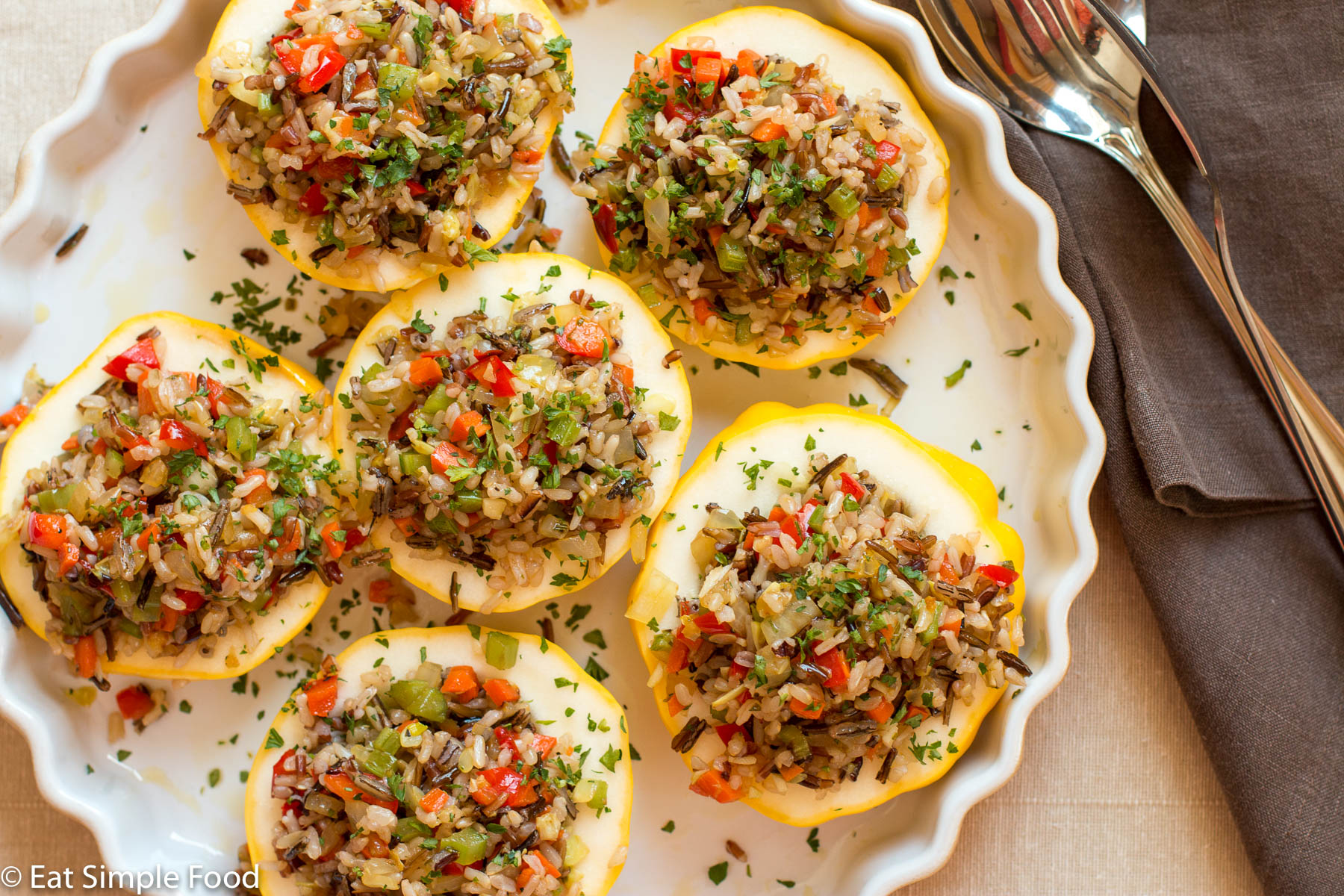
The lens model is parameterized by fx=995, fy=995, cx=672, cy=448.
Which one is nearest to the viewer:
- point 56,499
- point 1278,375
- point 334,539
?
point 56,499

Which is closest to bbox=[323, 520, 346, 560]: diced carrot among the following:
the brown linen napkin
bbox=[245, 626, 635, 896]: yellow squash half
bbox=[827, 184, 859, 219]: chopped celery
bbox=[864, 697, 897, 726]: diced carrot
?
bbox=[245, 626, 635, 896]: yellow squash half

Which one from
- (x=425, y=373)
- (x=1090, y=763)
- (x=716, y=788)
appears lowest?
(x=1090, y=763)

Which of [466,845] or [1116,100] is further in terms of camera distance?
[1116,100]

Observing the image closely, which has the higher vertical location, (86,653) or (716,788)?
(86,653)

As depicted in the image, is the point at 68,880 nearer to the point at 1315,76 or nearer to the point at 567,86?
the point at 567,86

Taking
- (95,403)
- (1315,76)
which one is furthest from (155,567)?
(1315,76)

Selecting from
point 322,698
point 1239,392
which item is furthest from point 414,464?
point 1239,392

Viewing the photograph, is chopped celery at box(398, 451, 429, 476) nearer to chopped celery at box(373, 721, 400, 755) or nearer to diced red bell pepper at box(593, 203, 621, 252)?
chopped celery at box(373, 721, 400, 755)

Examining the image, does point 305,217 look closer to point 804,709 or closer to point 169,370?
point 169,370
